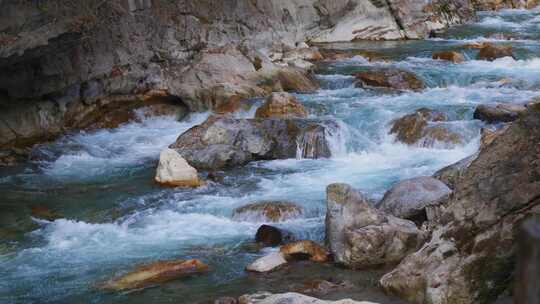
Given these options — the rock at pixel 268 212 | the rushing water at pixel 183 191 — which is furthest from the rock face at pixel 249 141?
the rock at pixel 268 212

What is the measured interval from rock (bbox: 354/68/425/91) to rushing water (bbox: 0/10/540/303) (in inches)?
12.8

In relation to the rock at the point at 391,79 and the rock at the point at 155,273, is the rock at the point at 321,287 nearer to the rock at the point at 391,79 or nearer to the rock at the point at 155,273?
the rock at the point at 155,273

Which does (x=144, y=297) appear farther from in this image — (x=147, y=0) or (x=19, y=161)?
(x=147, y=0)

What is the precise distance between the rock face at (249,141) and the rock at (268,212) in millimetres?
2327

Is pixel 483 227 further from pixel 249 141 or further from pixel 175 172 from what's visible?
pixel 249 141

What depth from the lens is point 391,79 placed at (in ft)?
48.1

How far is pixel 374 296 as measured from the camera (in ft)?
19.3

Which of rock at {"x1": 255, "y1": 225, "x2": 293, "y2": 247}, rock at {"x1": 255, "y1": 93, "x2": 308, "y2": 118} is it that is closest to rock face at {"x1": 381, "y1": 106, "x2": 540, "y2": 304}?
A: rock at {"x1": 255, "y1": 225, "x2": 293, "y2": 247}

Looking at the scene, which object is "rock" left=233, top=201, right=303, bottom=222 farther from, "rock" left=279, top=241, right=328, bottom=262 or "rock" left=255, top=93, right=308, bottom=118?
"rock" left=255, top=93, right=308, bottom=118

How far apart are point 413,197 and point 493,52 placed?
1006 centimetres

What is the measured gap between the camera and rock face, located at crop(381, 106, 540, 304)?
16.7ft

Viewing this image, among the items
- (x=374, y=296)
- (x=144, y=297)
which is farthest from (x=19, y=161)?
(x=374, y=296)

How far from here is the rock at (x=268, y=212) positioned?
330 inches

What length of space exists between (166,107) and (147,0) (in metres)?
2.57
